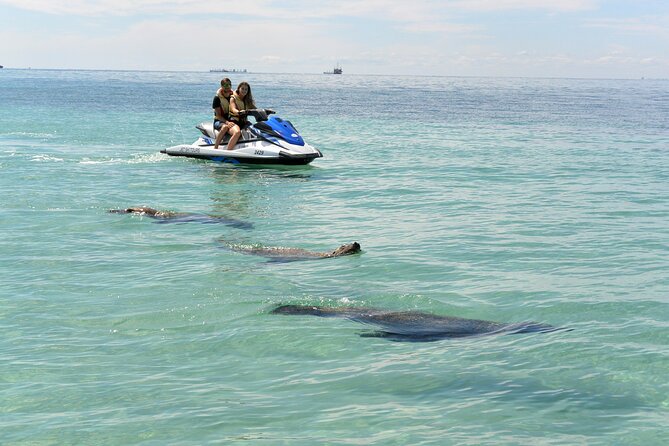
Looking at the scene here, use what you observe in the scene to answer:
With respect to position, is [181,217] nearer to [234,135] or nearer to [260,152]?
[260,152]

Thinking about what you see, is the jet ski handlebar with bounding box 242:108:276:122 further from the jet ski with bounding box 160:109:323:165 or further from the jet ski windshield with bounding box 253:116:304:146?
the jet ski windshield with bounding box 253:116:304:146

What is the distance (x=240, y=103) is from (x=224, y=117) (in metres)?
0.78

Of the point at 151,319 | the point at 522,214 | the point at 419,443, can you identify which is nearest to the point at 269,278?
the point at 151,319

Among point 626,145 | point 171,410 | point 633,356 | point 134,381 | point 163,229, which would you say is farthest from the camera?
point 626,145

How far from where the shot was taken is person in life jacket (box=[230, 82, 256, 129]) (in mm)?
19720

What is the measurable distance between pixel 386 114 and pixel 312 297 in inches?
1420

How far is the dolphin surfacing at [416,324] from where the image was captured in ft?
24.8

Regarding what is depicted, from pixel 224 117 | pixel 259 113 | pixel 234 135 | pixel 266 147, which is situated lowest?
pixel 266 147

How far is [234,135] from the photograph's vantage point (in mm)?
20266

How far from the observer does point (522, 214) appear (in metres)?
14.2

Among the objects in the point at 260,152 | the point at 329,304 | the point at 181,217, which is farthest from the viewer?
the point at 260,152

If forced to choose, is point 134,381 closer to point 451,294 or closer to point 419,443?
point 419,443

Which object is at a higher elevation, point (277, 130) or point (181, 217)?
point (277, 130)

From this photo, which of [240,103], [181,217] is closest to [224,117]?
[240,103]
